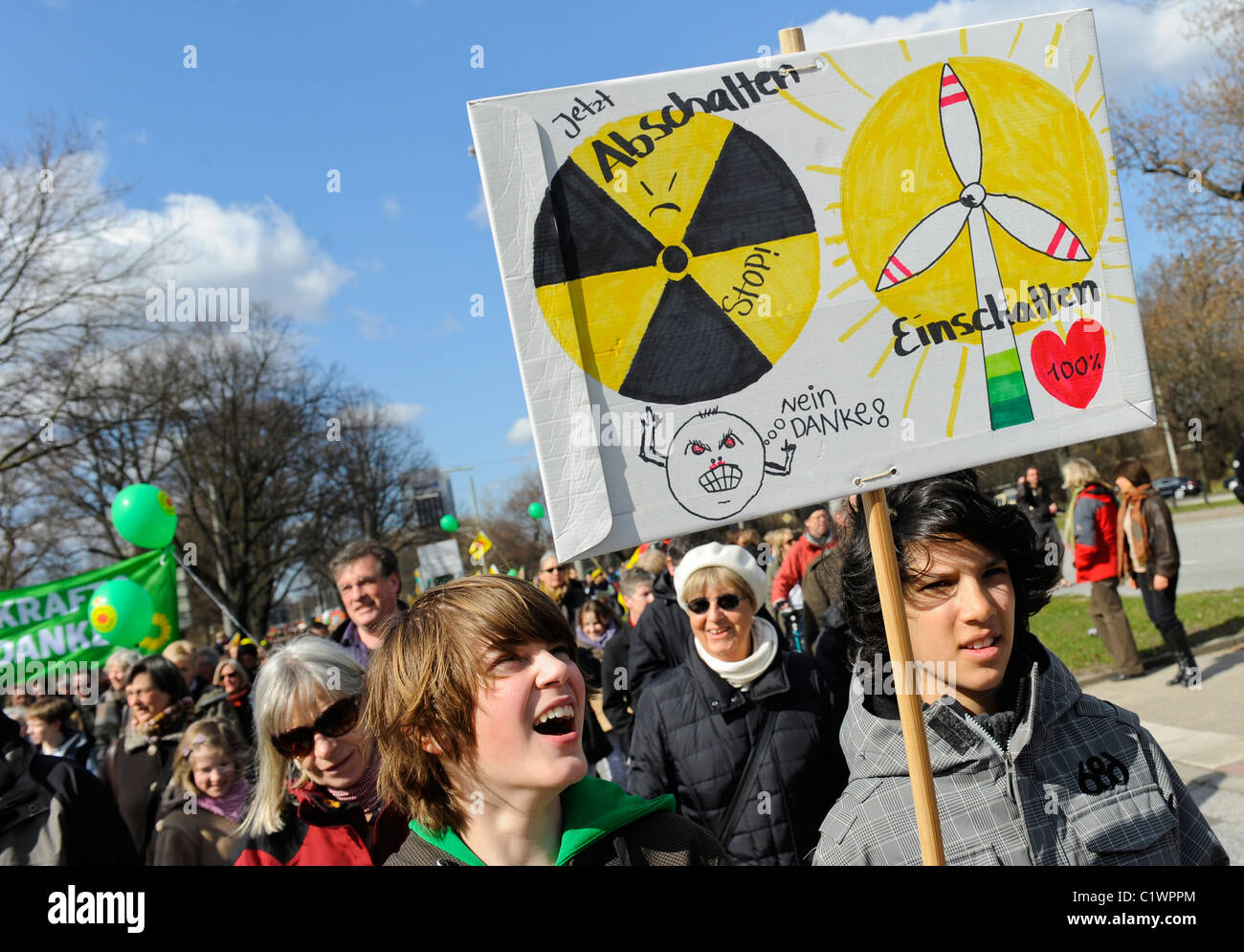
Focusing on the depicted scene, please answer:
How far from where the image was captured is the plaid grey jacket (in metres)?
2.03

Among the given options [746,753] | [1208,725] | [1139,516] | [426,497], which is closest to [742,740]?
[746,753]

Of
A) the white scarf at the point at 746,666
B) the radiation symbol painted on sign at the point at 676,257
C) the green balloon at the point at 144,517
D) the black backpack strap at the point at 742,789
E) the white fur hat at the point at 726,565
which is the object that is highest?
the green balloon at the point at 144,517

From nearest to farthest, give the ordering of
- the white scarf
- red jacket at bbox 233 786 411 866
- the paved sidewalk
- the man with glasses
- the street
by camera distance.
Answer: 1. red jacket at bbox 233 786 411 866
2. the white scarf
3. the man with glasses
4. the paved sidewalk
5. the street

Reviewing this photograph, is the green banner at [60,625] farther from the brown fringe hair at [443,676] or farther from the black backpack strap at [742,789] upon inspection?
the brown fringe hair at [443,676]

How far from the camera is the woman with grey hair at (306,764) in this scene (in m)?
2.72

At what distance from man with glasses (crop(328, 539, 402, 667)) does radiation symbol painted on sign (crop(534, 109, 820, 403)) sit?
2.99 m

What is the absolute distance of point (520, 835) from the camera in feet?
6.25

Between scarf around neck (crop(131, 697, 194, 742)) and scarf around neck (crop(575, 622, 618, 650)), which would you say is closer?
scarf around neck (crop(131, 697, 194, 742))

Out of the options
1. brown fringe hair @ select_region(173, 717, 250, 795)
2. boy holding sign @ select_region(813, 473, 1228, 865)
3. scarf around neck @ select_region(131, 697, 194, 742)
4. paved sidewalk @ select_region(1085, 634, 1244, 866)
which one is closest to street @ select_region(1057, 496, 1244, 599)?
paved sidewalk @ select_region(1085, 634, 1244, 866)

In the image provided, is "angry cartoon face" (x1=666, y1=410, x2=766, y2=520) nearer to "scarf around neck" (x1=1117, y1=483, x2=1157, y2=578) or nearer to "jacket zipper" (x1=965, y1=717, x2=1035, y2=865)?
"jacket zipper" (x1=965, y1=717, x2=1035, y2=865)

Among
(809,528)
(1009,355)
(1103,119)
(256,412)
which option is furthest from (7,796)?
(256,412)

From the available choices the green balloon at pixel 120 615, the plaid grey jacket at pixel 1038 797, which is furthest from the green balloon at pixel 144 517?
the plaid grey jacket at pixel 1038 797

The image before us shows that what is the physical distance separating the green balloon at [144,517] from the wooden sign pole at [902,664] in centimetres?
983

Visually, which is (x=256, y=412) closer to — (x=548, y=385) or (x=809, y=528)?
(x=809, y=528)
